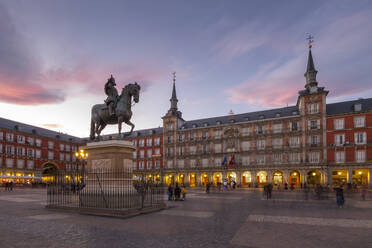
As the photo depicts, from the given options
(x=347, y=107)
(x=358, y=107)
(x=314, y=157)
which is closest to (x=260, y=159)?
(x=314, y=157)

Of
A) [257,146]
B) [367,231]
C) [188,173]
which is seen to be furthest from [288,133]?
[367,231]

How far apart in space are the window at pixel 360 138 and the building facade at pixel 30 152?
177ft

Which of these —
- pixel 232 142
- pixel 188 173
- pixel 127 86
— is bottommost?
pixel 188 173

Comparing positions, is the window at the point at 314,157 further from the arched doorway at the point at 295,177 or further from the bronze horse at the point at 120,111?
the bronze horse at the point at 120,111

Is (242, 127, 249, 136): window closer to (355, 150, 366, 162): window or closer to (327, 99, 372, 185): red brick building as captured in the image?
(327, 99, 372, 185): red brick building

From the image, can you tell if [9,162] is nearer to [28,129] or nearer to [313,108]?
[28,129]

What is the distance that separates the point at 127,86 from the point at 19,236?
271 inches

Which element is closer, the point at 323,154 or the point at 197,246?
the point at 197,246

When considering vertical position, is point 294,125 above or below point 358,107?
below

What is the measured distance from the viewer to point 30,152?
176 ft

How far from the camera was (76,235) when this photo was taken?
6.26 m

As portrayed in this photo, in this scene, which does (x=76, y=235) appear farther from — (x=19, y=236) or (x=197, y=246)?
(x=197, y=246)

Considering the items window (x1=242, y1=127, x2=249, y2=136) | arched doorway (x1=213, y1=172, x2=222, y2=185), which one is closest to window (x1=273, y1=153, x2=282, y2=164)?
window (x1=242, y1=127, x2=249, y2=136)

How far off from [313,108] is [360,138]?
8552mm
